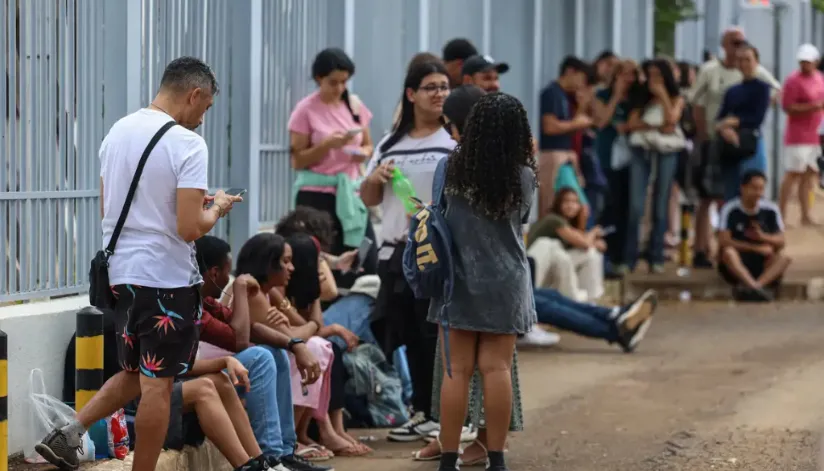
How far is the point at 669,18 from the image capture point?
938 inches

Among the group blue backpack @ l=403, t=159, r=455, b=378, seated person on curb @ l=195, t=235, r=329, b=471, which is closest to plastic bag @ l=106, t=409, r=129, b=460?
seated person on curb @ l=195, t=235, r=329, b=471

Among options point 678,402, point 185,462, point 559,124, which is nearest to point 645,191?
point 559,124

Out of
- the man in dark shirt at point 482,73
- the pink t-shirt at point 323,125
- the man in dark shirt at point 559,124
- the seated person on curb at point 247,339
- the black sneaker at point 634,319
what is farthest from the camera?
the man in dark shirt at point 559,124

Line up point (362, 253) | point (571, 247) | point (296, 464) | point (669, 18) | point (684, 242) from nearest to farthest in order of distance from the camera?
1. point (296, 464)
2. point (362, 253)
3. point (571, 247)
4. point (684, 242)
5. point (669, 18)

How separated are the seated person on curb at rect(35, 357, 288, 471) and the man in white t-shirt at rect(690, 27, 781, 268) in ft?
34.3

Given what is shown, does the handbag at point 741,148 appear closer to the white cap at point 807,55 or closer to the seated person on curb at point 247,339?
the white cap at point 807,55

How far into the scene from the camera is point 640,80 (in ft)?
53.2

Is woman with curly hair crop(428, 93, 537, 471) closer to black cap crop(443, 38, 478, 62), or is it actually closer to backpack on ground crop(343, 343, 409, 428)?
backpack on ground crop(343, 343, 409, 428)

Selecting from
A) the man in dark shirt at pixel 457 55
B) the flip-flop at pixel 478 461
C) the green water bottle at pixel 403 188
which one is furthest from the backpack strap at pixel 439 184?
the man in dark shirt at pixel 457 55

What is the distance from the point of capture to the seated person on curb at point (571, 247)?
1325 centimetres

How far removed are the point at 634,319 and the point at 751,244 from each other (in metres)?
3.78

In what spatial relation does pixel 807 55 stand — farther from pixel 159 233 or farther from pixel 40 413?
pixel 159 233

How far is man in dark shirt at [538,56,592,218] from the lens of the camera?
49.5ft

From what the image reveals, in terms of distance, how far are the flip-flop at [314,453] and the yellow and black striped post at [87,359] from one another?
4.67ft
